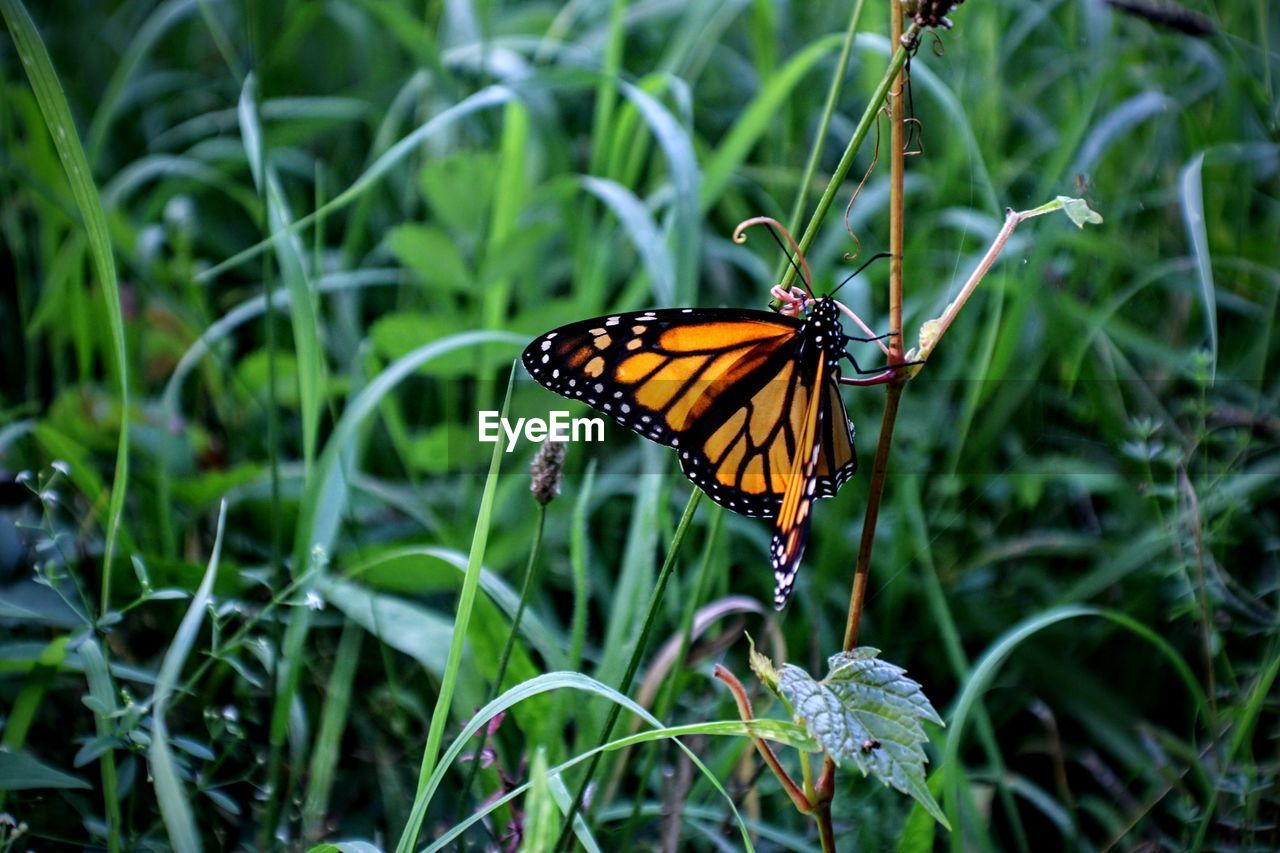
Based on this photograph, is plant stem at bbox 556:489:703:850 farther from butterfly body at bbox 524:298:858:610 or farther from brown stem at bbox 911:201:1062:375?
brown stem at bbox 911:201:1062:375

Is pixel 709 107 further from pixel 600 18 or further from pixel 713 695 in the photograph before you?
pixel 713 695

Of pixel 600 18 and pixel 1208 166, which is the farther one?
pixel 600 18

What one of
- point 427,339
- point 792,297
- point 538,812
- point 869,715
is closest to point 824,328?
point 792,297

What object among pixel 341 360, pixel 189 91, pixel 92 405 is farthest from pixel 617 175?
pixel 189 91

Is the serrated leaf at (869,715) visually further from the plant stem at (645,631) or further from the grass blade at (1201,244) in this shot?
the grass blade at (1201,244)

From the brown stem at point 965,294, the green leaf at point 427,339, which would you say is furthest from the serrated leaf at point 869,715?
the green leaf at point 427,339
